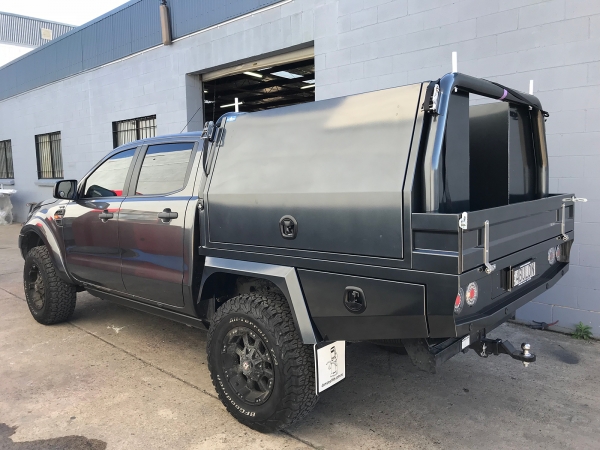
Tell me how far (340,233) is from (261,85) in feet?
30.4

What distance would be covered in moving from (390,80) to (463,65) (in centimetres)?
93

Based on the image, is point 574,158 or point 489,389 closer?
point 489,389

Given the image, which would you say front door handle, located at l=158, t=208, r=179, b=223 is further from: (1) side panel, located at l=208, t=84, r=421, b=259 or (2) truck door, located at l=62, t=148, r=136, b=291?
A: (2) truck door, located at l=62, t=148, r=136, b=291

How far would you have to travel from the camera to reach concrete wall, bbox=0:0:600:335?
15.3 ft

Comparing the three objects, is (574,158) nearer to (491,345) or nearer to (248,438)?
(491,345)

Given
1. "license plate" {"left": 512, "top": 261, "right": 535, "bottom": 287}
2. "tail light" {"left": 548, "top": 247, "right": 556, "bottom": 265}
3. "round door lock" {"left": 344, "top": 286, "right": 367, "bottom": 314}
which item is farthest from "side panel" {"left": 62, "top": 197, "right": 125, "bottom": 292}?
"tail light" {"left": 548, "top": 247, "right": 556, "bottom": 265}

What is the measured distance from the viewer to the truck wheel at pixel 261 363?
2.87 m

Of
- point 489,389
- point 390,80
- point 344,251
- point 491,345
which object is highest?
point 390,80

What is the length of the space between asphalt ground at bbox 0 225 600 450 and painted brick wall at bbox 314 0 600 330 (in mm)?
549

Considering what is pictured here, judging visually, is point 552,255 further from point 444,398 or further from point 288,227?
point 288,227

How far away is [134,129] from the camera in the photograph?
10.8 m

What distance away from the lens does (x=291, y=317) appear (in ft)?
9.75

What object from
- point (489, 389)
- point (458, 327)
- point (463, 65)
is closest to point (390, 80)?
point (463, 65)

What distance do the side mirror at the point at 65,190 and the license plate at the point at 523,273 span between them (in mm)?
3944
